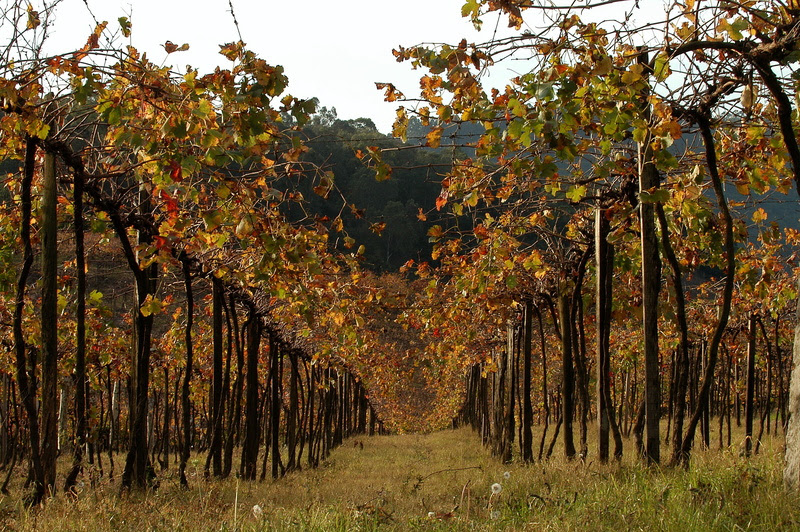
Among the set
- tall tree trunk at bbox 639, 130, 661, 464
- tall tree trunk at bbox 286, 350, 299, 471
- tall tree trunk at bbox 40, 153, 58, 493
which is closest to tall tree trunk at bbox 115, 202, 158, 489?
tall tree trunk at bbox 40, 153, 58, 493

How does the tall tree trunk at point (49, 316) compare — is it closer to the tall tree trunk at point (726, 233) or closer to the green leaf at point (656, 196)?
the green leaf at point (656, 196)

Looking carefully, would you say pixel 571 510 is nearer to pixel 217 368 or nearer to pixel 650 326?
pixel 650 326

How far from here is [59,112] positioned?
4.43 m

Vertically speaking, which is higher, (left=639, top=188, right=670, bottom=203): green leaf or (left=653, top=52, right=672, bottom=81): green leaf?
(left=653, top=52, right=672, bottom=81): green leaf

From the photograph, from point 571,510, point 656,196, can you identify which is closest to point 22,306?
point 571,510

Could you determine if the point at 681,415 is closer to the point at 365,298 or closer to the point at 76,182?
the point at 365,298

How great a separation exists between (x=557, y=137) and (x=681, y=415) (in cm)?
290

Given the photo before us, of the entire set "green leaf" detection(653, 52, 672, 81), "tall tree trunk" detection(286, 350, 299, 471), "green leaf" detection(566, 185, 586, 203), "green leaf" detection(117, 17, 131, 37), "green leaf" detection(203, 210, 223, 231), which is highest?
"green leaf" detection(117, 17, 131, 37)

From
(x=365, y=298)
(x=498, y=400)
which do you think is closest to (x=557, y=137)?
(x=365, y=298)

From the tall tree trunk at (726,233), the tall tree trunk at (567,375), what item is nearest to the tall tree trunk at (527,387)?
the tall tree trunk at (567,375)

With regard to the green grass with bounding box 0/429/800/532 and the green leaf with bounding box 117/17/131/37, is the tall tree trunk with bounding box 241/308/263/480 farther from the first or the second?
the green leaf with bounding box 117/17/131/37

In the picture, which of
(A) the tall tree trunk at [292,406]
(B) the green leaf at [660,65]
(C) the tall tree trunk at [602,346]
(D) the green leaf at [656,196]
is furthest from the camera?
(A) the tall tree trunk at [292,406]

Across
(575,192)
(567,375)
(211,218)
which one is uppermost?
(575,192)

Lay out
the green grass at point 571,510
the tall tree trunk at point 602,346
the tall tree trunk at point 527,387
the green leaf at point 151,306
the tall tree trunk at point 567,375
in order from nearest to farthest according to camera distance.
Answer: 1. the green grass at point 571,510
2. the green leaf at point 151,306
3. the tall tree trunk at point 602,346
4. the tall tree trunk at point 567,375
5. the tall tree trunk at point 527,387
